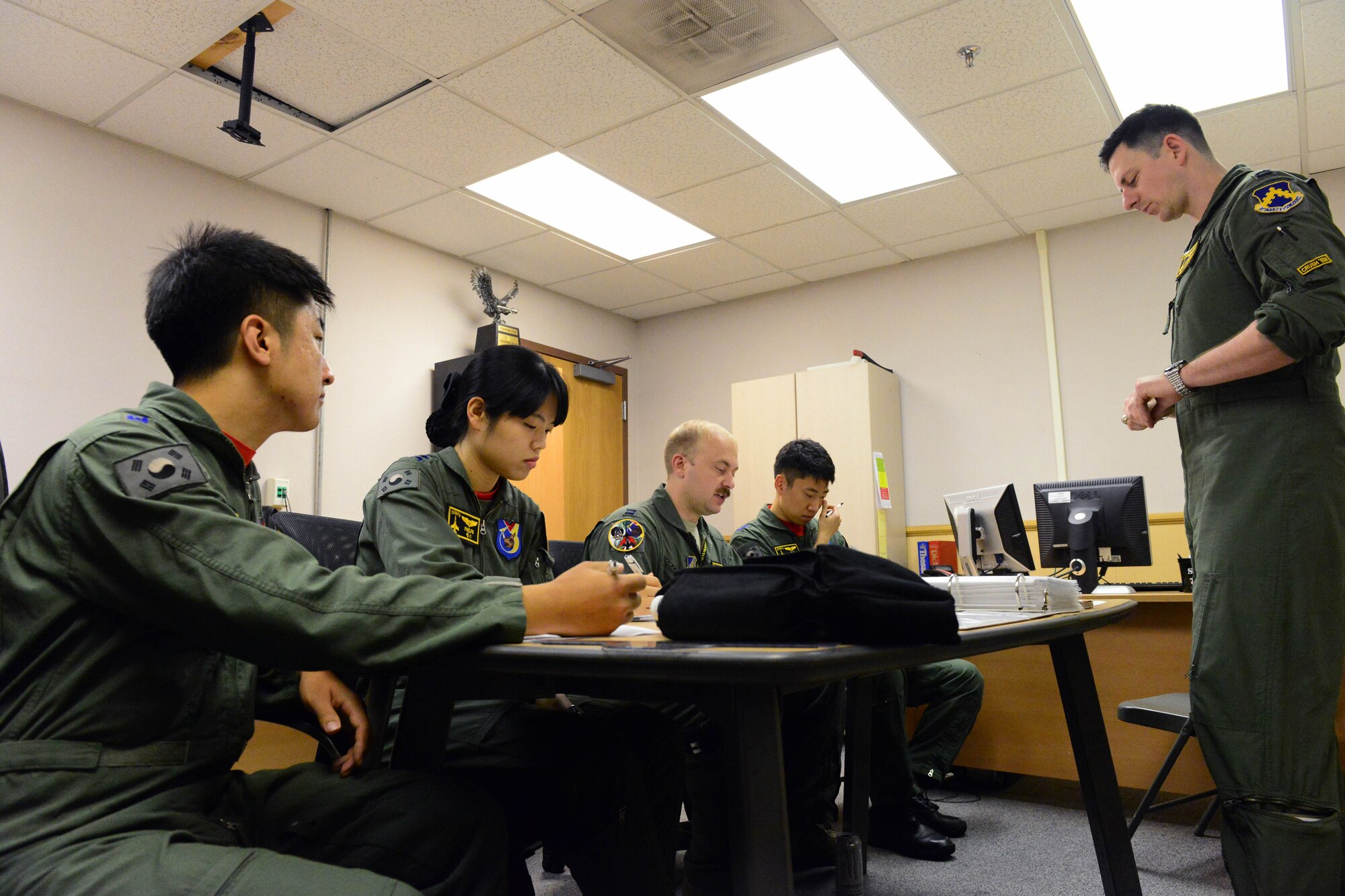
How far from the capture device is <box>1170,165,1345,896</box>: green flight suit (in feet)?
4.50

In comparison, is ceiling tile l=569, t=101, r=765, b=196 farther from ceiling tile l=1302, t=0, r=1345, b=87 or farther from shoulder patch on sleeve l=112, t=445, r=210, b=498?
shoulder patch on sleeve l=112, t=445, r=210, b=498

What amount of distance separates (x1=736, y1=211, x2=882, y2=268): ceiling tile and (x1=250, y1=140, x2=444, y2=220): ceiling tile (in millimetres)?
1790

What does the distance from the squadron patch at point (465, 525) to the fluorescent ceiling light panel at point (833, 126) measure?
92.4 inches

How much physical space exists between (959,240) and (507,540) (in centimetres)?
396

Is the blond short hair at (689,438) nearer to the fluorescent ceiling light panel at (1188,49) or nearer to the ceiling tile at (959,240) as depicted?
the fluorescent ceiling light panel at (1188,49)

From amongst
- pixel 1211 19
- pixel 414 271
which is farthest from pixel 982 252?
pixel 414 271

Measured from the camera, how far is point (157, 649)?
0.80 metres

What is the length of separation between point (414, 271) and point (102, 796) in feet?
14.0

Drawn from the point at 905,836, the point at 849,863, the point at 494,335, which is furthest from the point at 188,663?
the point at 494,335

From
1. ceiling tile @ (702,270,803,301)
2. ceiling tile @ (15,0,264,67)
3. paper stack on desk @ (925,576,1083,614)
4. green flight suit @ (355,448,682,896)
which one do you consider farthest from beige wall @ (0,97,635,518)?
paper stack on desk @ (925,576,1083,614)

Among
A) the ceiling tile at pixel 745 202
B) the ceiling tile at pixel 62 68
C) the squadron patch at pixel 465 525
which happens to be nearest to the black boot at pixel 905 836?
the squadron patch at pixel 465 525

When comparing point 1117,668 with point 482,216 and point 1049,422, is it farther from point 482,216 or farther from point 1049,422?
point 482,216

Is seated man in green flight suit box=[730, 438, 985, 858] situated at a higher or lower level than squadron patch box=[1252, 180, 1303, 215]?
lower

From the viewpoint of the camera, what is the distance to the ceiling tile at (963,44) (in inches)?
113
